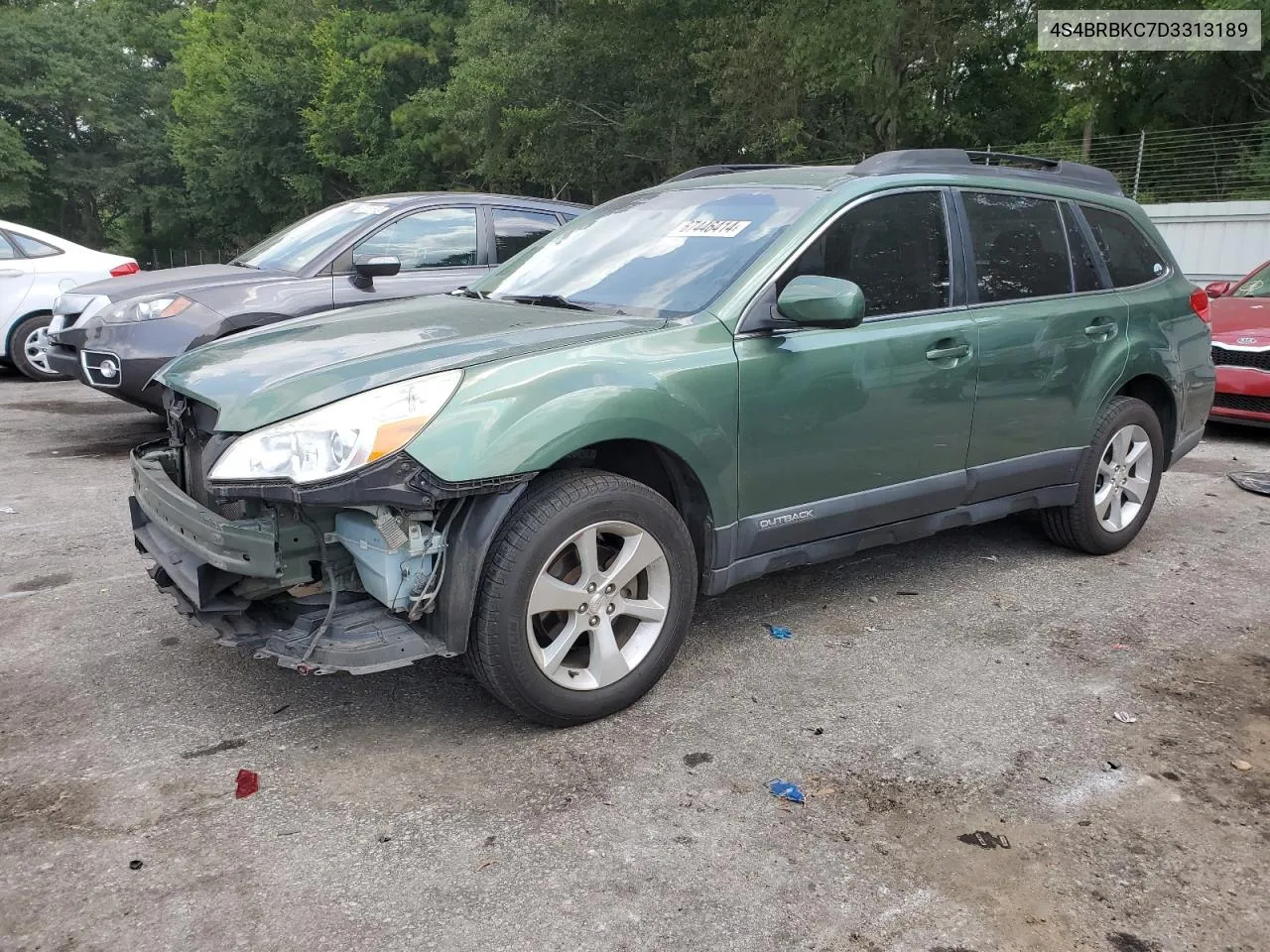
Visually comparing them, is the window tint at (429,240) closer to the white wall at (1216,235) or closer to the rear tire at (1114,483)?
the rear tire at (1114,483)

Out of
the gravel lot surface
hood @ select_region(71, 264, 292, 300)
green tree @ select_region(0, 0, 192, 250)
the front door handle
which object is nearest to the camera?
the gravel lot surface

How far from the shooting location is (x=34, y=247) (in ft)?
32.4

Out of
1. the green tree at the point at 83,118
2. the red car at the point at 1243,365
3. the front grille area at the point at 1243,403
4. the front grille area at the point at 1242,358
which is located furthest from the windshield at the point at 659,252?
the green tree at the point at 83,118

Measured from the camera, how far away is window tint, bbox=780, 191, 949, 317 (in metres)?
3.68

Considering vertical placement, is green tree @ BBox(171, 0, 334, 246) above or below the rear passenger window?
above

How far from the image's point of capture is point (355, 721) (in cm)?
320

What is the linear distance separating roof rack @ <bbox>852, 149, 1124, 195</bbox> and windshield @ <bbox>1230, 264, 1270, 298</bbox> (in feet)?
15.1

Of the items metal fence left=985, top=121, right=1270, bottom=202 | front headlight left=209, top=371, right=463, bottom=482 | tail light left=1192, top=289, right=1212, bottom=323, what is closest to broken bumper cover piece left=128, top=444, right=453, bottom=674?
front headlight left=209, top=371, right=463, bottom=482

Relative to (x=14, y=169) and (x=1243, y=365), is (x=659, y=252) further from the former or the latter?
(x=14, y=169)

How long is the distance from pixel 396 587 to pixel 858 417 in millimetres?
1783

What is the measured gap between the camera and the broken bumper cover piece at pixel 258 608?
280cm

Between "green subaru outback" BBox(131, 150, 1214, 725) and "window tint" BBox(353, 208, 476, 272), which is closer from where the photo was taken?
"green subaru outback" BBox(131, 150, 1214, 725)

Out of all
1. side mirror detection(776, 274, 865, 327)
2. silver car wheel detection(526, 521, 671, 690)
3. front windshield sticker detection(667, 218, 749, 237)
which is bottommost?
silver car wheel detection(526, 521, 671, 690)

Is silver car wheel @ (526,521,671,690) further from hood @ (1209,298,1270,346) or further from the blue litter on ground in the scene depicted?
hood @ (1209,298,1270,346)
